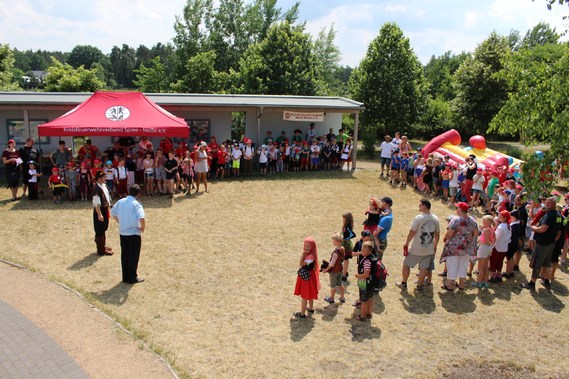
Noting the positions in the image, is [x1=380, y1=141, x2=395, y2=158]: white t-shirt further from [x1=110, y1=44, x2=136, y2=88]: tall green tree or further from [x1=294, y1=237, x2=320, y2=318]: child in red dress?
[x1=110, y1=44, x2=136, y2=88]: tall green tree

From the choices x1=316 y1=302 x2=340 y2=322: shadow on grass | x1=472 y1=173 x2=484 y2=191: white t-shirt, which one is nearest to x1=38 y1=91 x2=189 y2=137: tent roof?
x1=472 y1=173 x2=484 y2=191: white t-shirt

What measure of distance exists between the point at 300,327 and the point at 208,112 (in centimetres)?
1366

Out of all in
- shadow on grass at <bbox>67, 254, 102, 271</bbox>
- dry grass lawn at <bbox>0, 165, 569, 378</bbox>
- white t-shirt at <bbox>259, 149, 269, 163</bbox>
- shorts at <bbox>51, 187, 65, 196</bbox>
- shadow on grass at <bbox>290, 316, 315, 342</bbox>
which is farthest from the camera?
white t-shirt at <bbox>259, 149, 269, 163</bbox>

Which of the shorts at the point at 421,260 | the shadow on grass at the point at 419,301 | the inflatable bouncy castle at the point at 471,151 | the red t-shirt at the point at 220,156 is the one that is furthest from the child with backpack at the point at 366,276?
the red t-shirt at the point at 220,156

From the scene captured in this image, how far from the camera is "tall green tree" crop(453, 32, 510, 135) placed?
3106cm

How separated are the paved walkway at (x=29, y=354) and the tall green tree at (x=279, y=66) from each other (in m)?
26.3

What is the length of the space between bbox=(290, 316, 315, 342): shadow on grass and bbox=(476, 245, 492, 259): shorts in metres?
3.44

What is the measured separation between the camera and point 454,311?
25.9ft

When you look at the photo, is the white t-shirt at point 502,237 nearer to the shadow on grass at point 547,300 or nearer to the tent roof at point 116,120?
the shadow on grass at point 547,300

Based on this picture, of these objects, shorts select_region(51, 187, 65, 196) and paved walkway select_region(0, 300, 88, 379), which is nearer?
paved walkway select_region(0, 300, 88, 379)

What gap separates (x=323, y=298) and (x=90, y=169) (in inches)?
347

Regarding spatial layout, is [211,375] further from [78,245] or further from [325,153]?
[325,153]

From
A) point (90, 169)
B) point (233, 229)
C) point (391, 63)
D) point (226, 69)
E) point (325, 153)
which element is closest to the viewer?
point (233, 229)

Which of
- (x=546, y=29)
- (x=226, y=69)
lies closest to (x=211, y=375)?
(x=226, y=69)
